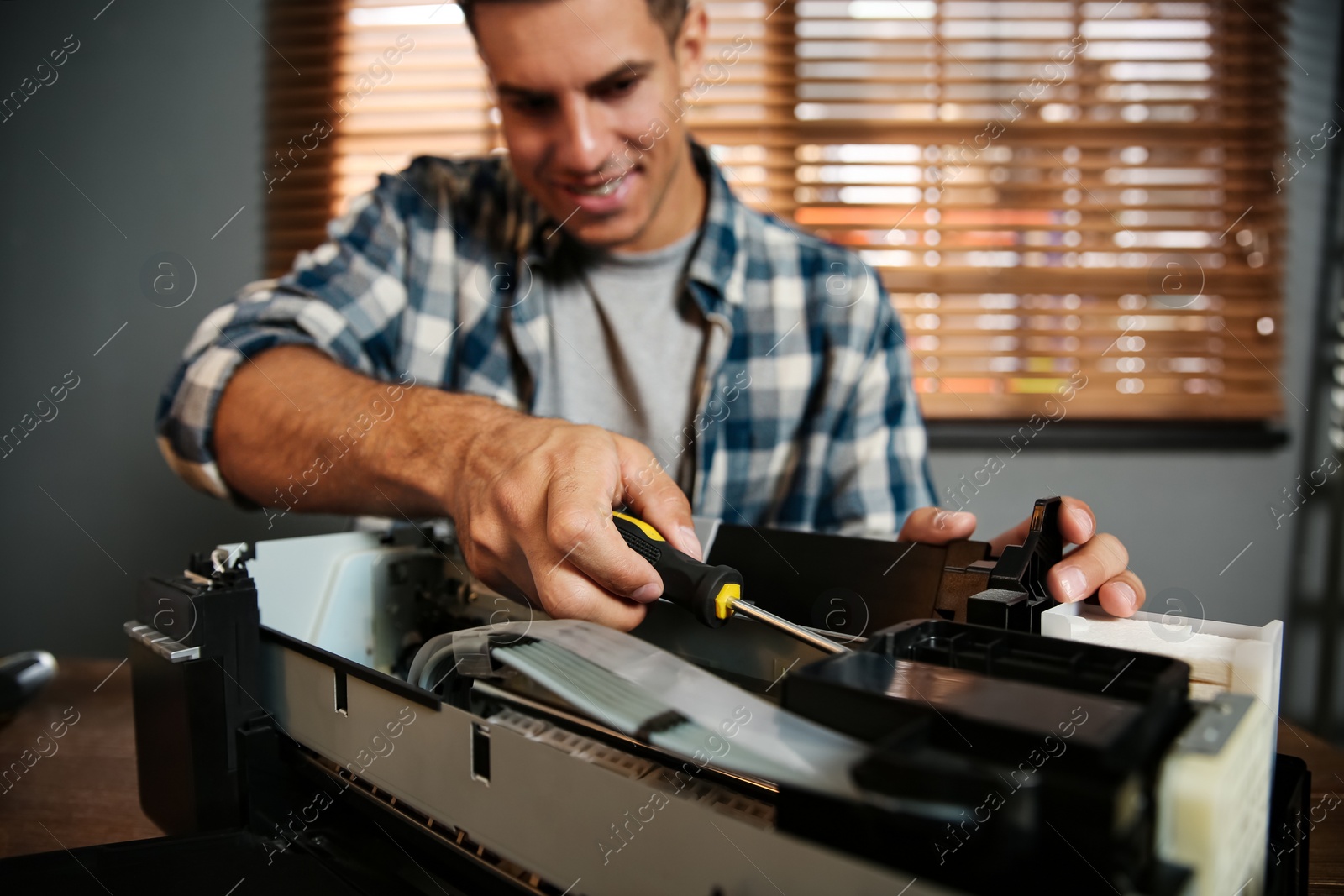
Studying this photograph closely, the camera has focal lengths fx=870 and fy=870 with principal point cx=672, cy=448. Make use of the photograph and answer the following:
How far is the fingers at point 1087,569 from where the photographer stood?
501 mm

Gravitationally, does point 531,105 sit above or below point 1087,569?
above

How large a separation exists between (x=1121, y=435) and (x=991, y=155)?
525 mm

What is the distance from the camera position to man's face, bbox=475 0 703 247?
2.89 feet

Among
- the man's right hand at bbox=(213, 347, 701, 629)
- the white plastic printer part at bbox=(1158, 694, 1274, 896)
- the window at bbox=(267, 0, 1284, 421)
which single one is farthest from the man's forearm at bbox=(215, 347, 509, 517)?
the window at bbox=(267, 0, 1284, 421)

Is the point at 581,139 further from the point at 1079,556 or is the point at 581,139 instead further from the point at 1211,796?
the point at 1211,796

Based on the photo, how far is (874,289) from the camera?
1.23 m

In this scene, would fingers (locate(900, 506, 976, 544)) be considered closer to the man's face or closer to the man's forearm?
the man's forearm

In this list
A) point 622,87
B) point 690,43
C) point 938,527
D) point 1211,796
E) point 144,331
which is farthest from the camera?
point 144,331

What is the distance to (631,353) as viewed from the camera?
1138 millimetres

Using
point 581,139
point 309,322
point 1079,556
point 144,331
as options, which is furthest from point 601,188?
point 144,331

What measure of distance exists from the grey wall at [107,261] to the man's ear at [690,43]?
0.79 m

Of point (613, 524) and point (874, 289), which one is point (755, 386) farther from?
point (613, 524)

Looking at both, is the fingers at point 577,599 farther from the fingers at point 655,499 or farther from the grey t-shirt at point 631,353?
the grey t-shirt at point 631,353

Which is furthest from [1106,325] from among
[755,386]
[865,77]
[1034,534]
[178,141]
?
[178,141]
